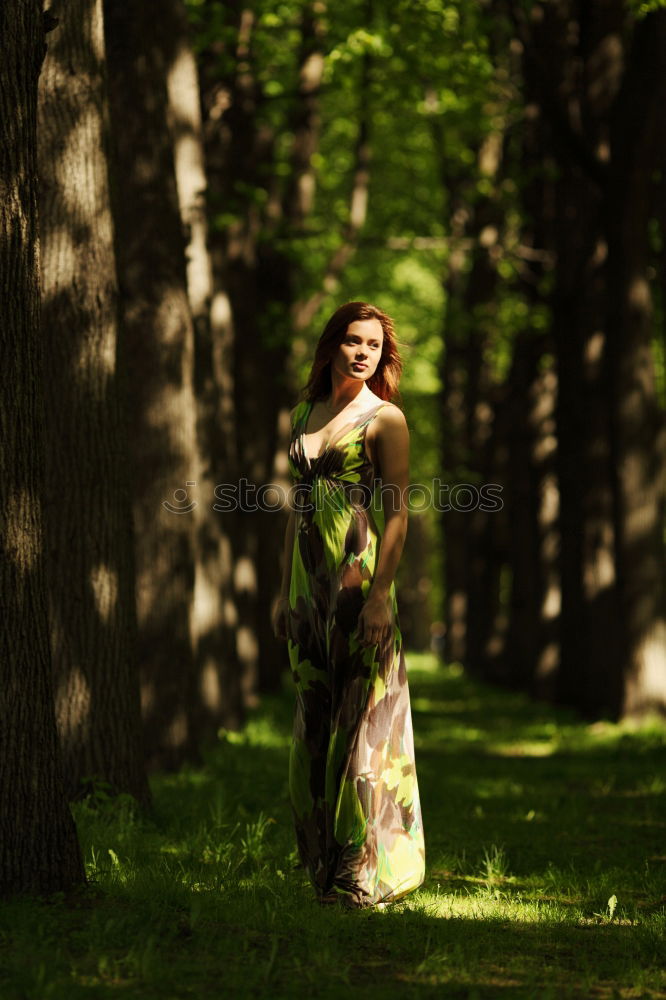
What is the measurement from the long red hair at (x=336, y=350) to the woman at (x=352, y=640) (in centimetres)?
1

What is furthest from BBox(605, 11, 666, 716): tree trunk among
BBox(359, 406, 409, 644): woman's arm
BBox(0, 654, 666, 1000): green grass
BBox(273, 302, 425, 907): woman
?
BBox(359, 406, 409, 644): woman's arm

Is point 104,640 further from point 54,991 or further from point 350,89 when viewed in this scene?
point 350,89

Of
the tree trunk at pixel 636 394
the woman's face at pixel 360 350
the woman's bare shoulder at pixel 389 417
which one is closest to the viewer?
the woman's bare shoulder at pixel 389 417

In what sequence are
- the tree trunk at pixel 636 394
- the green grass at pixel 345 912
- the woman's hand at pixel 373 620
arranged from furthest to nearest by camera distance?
the tree trunk at pixel 636 394, the woman's hand at pixel 373 620, the green grass at pixel 345 912

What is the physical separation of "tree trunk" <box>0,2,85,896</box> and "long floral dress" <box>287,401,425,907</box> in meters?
1.06

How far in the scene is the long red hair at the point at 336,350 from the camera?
19.7 feet

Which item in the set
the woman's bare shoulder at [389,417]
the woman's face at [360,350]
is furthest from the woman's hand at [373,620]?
the woman's face at [360,350]

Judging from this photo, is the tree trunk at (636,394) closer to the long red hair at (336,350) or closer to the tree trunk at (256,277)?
the tree trunk at (256,277)

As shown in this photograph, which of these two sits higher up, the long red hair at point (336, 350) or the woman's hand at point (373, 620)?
the long red hair at point (336, 350)

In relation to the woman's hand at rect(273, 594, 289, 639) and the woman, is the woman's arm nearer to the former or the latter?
the woman

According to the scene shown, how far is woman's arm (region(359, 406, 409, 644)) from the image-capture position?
18.5 ft

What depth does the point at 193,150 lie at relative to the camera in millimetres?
12062

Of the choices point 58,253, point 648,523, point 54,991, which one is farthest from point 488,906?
point 648,523

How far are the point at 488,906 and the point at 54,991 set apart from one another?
2.24 m
